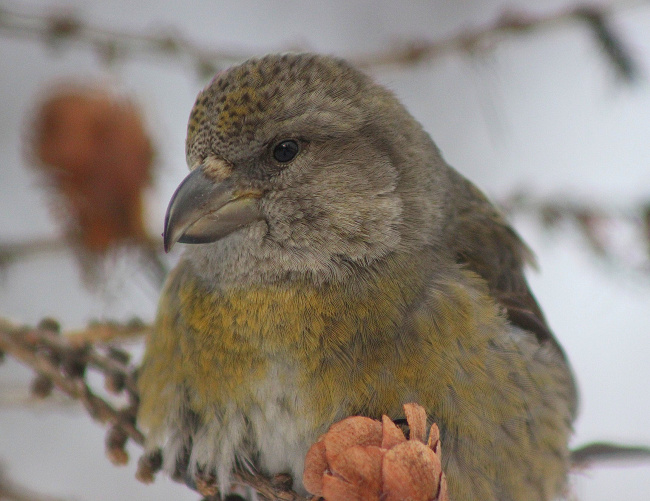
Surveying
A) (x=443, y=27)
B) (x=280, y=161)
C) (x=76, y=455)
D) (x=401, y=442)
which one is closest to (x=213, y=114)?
(x=280, y=161)

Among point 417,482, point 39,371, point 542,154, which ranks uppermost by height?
point 542,154

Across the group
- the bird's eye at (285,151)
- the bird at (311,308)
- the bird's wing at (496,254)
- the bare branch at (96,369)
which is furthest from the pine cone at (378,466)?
the bird's wing at (496,254)

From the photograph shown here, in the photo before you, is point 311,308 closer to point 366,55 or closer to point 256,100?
point 256,100

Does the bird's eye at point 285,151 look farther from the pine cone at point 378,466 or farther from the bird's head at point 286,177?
the pine cone at point 378,466

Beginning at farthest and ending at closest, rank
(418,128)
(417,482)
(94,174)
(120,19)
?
(120,19) → (94,174) → (418,128) → (417,482)

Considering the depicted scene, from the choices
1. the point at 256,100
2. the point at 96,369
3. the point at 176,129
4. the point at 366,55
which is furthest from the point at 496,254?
the point at 176,129

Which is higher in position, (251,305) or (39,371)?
(251,305)

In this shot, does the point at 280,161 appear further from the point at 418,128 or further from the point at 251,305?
the point at 418,128

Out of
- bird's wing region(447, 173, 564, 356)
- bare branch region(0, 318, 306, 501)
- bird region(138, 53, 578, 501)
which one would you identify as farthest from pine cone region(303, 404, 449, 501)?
bird's wing region(447, 173, 564, 356)
